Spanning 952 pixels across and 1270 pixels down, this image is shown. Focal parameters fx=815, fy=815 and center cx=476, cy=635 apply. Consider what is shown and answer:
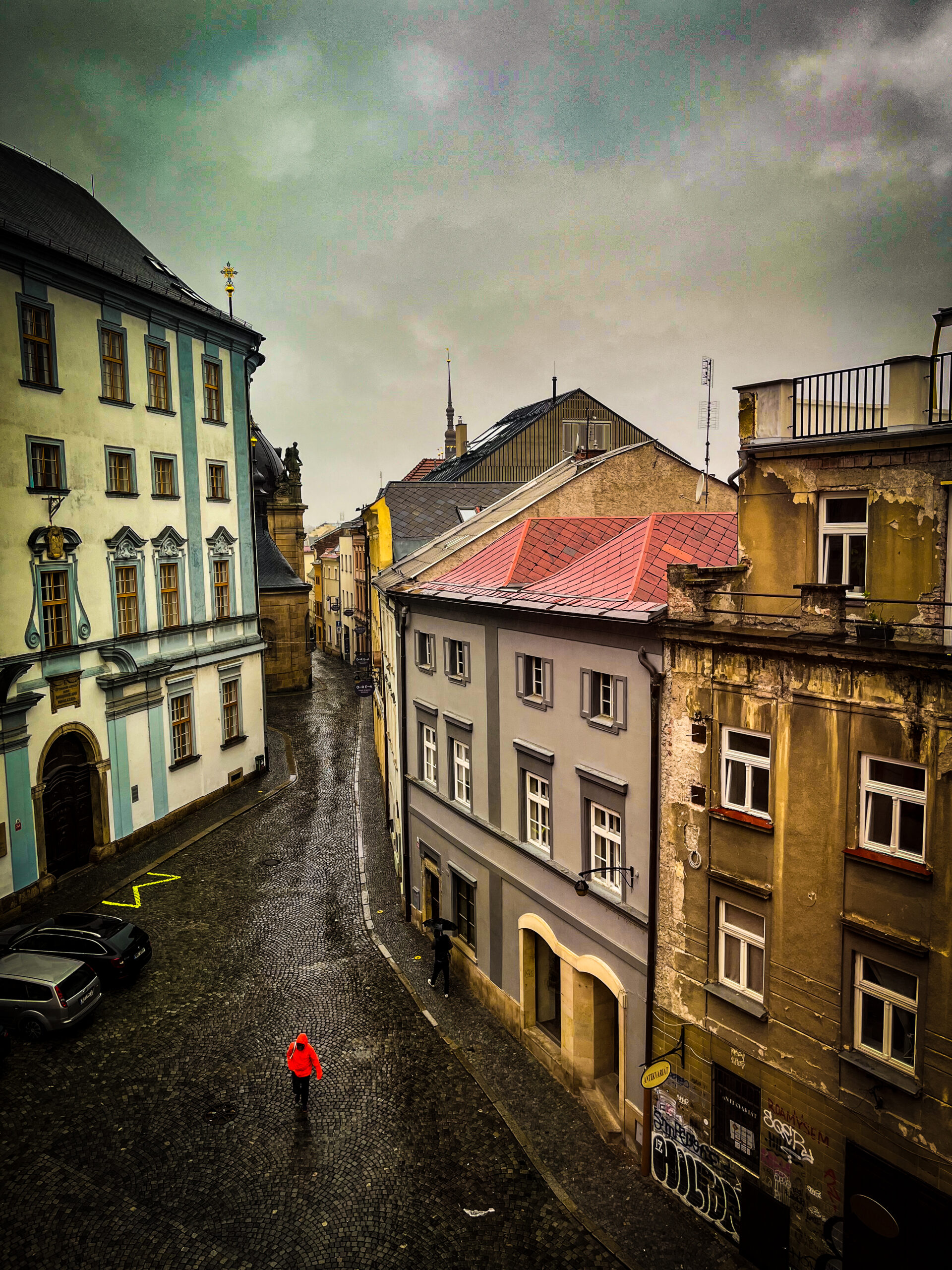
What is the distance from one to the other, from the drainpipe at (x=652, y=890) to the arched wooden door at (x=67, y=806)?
1934 cm

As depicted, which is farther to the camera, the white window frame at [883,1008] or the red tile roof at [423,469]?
the red tile roof at [423,469]

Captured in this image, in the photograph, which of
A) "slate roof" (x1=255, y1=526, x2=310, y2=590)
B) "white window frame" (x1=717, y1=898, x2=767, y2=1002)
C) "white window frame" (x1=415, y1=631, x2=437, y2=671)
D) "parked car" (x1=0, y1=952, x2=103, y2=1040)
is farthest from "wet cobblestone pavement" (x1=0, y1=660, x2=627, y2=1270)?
"slate roof" (x1=255, y1=526, x2=310, y2=590)

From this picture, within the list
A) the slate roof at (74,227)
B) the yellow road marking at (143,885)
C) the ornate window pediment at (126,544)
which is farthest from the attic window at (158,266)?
the yellow road marking at (143,885)

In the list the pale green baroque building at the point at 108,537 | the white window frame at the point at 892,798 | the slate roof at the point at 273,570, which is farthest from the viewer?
the slate roof at the point at 273,570

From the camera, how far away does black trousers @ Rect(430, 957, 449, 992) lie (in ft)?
65.9

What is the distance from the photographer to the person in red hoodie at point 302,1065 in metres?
15.4

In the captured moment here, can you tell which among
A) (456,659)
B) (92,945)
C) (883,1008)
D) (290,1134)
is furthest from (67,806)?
(883,1008)

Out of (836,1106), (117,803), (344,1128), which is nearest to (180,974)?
(344,1128)

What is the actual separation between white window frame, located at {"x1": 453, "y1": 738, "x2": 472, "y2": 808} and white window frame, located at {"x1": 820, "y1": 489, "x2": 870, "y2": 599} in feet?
35.2

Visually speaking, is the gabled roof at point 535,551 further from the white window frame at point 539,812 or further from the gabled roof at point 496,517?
the white window frame at point 539,812

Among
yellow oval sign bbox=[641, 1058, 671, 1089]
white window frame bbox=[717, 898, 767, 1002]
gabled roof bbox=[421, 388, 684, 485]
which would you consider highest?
gabled roof bbox=[421, 388, 684, 485]

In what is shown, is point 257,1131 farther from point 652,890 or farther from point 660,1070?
point 652,890

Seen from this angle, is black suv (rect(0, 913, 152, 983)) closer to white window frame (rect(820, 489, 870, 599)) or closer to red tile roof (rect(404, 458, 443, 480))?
white window frame (rect(820, 489, 870, 599))

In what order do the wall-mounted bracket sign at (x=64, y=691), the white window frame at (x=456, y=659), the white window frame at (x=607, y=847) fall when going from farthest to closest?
the wall-mounted bracket sign at (x=64, y=691), the white window frame at (x=456, y=659), the white window frame at (x=607, y=847)
